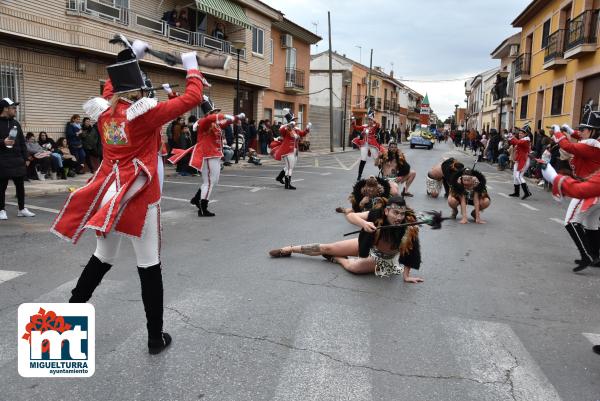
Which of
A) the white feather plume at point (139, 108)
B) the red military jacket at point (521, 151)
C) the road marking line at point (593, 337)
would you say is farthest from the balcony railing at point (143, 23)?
the road marking line at point (593, 337)

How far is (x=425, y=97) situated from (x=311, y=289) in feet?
381

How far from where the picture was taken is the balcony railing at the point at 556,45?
23109 mm

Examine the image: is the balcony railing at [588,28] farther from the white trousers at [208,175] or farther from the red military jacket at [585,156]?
the white trousers at [208,175]

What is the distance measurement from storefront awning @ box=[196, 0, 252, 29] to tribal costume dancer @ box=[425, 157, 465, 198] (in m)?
13.0

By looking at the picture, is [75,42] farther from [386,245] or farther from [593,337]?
[593,337]

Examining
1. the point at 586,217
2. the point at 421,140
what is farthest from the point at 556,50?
the point at 586,217

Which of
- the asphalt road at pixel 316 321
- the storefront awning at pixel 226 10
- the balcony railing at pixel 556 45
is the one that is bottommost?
the asphalt road at pixel 316 321

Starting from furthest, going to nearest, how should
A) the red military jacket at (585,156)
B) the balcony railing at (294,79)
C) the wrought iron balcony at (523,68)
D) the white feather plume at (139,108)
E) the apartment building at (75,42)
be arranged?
the balcony railing at (294,79) → the wrought iron balcony at (523,68) → the apartment building at (75,42) → the red military jacket at (585,156) → the white feather plume at (139,108)

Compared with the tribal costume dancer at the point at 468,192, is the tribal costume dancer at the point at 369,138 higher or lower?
higher

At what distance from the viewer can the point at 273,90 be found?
30078 millimetres

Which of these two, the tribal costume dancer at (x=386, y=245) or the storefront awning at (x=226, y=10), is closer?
the tribal costume dancer at (x=386, y=245)

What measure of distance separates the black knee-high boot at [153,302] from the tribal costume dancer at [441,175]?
7.13m

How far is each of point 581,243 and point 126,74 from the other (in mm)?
5478

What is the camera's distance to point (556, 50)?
928 inches
